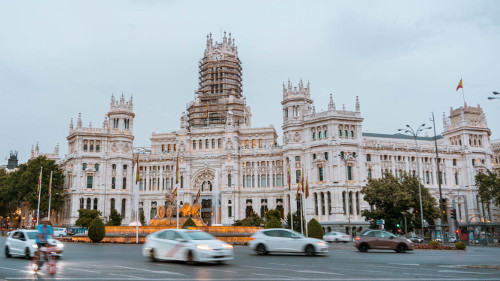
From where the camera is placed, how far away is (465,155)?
88.5 metres

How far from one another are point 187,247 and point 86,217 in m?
65.1

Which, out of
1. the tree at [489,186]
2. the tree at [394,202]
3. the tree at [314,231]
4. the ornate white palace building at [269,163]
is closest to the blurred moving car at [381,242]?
the tree at [314,231]

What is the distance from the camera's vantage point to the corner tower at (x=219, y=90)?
104562 mm

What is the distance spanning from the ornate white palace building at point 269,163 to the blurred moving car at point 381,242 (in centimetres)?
4428

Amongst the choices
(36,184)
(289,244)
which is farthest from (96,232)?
(36,184)

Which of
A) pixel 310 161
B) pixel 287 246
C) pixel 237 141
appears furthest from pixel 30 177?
pixel 287 246

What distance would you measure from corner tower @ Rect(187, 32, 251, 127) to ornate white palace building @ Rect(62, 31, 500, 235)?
9.81 m

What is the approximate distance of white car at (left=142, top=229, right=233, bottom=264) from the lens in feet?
64.3

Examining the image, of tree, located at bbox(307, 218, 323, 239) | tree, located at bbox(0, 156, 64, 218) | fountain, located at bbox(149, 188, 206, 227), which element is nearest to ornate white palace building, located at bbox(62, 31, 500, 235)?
tree, located at bbox(0, 156, 64, 218)

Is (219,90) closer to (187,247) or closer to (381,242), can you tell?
(381,242)

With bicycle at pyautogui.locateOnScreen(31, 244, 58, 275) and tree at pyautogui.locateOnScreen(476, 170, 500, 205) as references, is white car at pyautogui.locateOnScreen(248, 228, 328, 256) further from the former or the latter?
tree at pyautogui.locateOnScreen(476, 170, 500, 205)

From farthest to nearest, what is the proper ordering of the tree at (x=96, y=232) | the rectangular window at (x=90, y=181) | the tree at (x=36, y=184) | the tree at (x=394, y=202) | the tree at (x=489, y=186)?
the rectangular window at (x=90, y=181), the tree at (x=36, y=184), the tree at (x=489, y=186), the tree at (x=394, y=202), the tree at (x=96, y=232)

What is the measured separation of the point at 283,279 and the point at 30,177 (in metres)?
87.5

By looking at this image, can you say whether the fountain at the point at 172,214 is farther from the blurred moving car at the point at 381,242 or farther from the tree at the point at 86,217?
the tree at the point at 86,217
